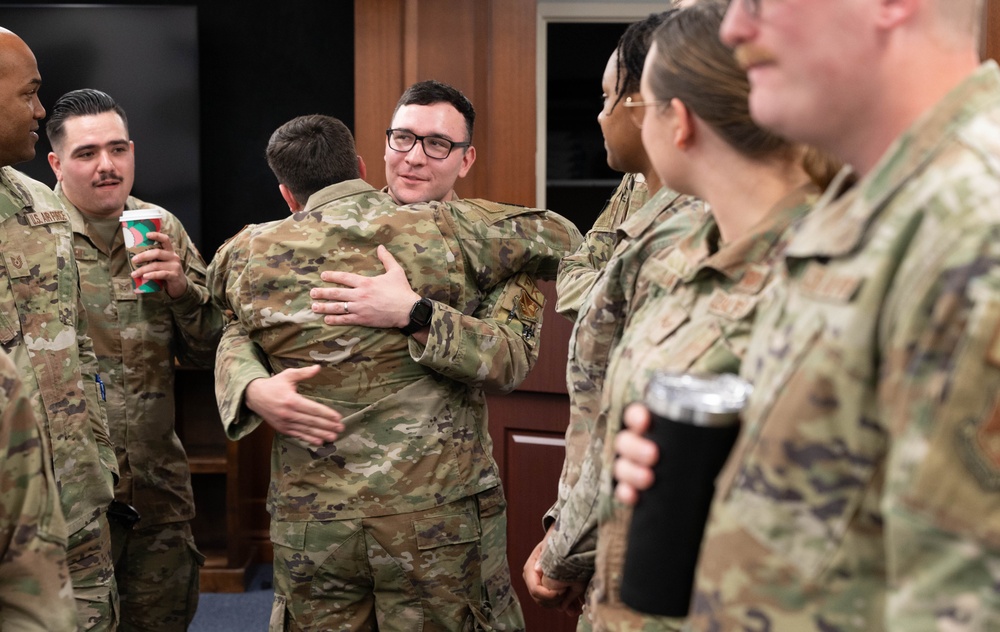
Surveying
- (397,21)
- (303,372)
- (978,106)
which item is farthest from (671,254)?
(397,21)

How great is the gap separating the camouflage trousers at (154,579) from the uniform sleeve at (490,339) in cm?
121

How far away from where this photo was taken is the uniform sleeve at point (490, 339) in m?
2.10

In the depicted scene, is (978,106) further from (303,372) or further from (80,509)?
(80,509)

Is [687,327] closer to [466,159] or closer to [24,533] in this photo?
[24,533]

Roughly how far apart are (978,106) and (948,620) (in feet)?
1.31

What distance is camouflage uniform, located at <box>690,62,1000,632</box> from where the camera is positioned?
2.31 ft

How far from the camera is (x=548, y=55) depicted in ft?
15.4

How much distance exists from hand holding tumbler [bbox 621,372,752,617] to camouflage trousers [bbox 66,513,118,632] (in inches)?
65.8

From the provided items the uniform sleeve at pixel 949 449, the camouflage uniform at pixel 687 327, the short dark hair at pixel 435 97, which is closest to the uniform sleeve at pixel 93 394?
the short dark hair at pixel 435 97

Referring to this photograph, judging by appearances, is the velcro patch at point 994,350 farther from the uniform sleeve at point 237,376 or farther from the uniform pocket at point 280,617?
the uniform pocket at point 280,617

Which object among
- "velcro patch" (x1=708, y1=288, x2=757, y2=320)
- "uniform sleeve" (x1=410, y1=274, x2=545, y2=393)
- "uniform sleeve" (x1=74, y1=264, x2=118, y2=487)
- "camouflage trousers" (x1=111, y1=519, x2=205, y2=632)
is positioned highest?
"velcro patch" (x1=708, y1=288, x2=757, y2=320)

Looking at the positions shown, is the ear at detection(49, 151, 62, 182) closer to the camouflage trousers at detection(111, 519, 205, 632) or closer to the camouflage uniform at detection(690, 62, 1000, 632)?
the camouflage trousers at detection(111, 519, 205, 632)

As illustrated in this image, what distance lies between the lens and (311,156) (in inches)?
88.6

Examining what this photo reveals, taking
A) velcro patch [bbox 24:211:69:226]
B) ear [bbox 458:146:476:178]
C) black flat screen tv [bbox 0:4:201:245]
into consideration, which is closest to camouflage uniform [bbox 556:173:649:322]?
ear [bbox 458:146:476:178]
